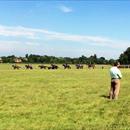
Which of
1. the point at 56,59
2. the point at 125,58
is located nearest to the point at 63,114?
the point at 125,58

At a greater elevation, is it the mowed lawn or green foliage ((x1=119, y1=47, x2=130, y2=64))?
green foliage ((x1=119, y1=47, x2=130, y2=64))

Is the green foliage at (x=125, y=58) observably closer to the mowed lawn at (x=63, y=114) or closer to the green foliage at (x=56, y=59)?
the green foliage at (x=56, y=59)

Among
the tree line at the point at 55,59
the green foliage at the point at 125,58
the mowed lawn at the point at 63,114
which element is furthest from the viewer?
the tree line at the point at 55,59

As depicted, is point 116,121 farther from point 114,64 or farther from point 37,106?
point 114,64

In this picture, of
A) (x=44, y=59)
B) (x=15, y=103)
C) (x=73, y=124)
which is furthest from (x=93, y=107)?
(x=44, y=59)

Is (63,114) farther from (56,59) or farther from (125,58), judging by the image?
(56,59)

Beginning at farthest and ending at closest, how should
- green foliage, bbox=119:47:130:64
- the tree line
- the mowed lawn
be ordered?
the tree line < green foliage, bbox=119:47:130:64 < the mowed lawn

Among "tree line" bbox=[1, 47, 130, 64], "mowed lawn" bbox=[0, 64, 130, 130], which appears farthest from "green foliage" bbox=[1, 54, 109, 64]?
"mowed lawn" bbox=[0, 64, 130, 130]

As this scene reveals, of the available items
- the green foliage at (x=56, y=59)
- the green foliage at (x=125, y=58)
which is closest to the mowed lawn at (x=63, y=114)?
the green foliage at (x=125, y=58)

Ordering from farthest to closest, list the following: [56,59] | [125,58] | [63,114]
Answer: [56,59] → [125,58] → [63,114]

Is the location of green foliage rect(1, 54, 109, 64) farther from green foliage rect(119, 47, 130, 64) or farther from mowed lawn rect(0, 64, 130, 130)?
mowed lawn rect(0, 64, 130, 130)

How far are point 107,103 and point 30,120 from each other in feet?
21.1

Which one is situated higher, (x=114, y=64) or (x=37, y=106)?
(x=114, y=64)

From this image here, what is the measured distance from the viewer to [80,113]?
17.1 m
